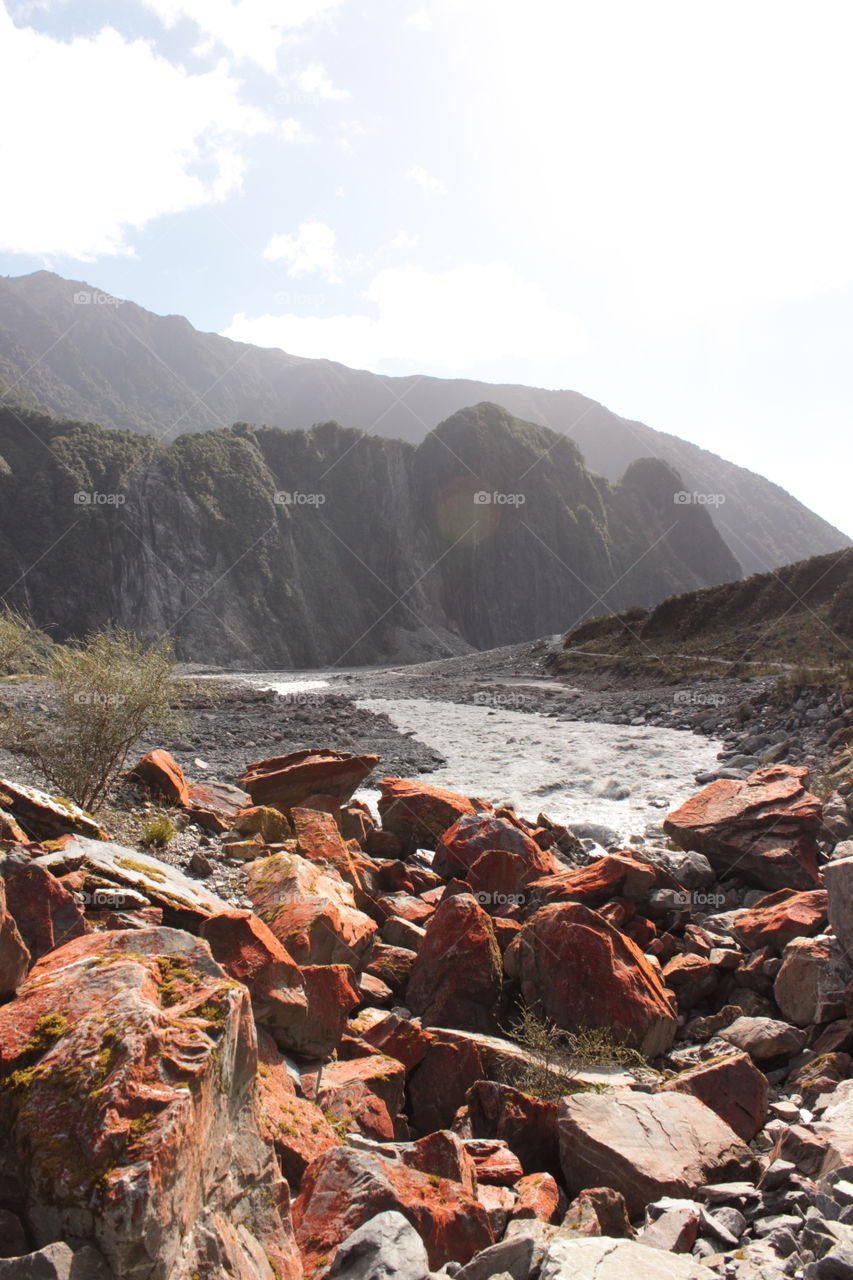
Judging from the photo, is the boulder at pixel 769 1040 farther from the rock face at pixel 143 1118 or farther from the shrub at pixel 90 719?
the shrub at pixel 90 719

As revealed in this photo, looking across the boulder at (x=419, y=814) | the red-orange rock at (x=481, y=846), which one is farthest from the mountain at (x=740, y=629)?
the red-orange rock at (x=481, y=846)

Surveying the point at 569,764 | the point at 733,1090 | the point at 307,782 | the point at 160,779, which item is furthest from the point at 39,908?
the point at 569,764

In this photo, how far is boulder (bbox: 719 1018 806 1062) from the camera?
227 inches

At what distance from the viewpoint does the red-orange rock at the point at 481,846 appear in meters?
9.63

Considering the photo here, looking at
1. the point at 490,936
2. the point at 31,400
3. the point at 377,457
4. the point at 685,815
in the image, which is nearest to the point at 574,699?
the point at 685,815

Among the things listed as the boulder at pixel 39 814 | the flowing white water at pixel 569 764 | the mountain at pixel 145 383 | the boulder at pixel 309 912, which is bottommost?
the flowing white water at pixel 569 764

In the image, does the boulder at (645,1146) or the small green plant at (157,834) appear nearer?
the boulder at (645,1146)

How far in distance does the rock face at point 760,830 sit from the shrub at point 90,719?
316 inches

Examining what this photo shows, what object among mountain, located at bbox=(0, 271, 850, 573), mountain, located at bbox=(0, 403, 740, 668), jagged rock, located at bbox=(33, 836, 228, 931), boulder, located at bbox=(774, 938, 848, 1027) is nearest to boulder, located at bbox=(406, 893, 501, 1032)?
jagged rock, located at bbox=(33, 836, 228, 931)

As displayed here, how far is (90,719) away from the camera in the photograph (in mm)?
10844

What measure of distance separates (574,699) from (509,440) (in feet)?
326

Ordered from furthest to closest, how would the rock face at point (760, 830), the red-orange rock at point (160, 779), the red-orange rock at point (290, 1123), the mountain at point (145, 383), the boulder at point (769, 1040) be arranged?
the mountain at point (145, 383) → the red-orange rock at point (160, 779) → the rock face at point (760, 830) → the boulder at point (769, 1040) → the red-orange rock at point (290, 1123)

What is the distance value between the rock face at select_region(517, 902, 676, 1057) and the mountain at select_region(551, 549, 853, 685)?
23002mm

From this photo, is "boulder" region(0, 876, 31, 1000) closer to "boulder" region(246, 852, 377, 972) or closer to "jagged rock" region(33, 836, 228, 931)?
"jagged rock" region(33, 836, 228, 931)
